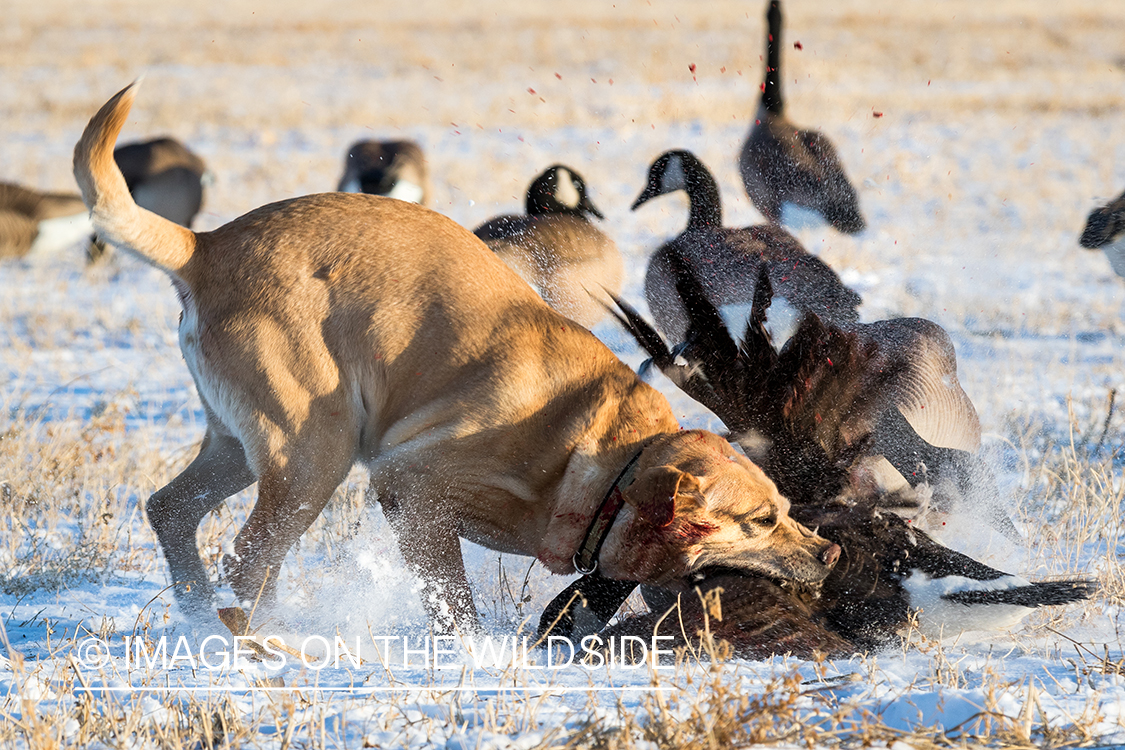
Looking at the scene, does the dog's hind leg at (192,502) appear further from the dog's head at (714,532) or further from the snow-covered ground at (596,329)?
the dog's head at (714,532)

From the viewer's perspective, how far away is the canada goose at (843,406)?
441 cm

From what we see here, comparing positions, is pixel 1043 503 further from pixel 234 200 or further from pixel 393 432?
pixel 234 200

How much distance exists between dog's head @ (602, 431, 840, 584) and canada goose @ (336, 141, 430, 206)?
25.3 ft

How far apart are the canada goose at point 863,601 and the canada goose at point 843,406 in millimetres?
436

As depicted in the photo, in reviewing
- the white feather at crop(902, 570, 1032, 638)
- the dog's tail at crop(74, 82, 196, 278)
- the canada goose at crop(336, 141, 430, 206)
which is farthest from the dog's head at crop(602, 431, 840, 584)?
the canada goose at crop(336, 141, 430, 206)

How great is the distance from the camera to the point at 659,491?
353 cm

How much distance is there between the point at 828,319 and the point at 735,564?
1572mm

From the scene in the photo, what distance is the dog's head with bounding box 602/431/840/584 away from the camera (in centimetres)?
369

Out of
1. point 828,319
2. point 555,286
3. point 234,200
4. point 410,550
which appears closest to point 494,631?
point 410,550

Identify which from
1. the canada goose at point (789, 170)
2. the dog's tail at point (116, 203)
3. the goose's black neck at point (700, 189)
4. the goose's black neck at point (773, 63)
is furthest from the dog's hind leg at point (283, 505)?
the goose's black neck at point (773, 63)

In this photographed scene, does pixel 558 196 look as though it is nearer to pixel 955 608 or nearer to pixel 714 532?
pixel 714 532

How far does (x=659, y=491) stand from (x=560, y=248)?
318 cm

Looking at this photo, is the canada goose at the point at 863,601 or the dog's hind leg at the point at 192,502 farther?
the dog's hind leg at the point at 192,502

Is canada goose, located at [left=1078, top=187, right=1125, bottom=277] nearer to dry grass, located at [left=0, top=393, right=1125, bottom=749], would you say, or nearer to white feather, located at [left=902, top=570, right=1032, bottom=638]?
dry grass, located at [left=0, top=393, right=1125, bottom=749]
